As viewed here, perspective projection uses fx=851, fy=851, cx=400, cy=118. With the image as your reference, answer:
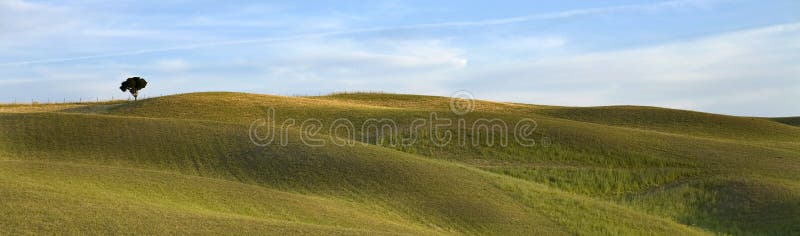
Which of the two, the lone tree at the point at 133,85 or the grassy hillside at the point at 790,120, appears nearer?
the grassy hillside at the point at 790,120

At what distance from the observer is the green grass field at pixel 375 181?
65.6 feet

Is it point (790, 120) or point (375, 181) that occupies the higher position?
point (790, 120)

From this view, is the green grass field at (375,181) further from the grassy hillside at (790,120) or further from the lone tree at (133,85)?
the lone tree at (133,85)

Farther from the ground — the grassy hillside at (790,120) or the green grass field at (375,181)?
the grassy hillside at (790,120)

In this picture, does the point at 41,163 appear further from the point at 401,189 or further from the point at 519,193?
the point at 519,193

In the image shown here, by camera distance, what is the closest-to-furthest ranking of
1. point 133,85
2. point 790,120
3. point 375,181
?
point 375,181 < point 790,120 < point 133,85

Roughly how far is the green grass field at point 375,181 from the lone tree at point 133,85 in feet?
128

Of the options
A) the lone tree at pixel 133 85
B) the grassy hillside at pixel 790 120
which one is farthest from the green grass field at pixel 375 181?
the lone tree at pixel 133 85

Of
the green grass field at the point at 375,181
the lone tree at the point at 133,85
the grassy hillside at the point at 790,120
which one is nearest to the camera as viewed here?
the green grass field at the point at 375,181

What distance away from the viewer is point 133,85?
8281 cm

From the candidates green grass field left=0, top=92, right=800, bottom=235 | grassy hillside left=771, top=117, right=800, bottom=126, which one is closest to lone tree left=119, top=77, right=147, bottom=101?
green grass field left=0, top=92, right=800, bottom=235

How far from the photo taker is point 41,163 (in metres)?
25.7

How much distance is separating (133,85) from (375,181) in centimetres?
6104

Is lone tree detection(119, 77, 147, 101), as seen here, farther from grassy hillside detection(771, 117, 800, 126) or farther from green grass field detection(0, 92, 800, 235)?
grassy hillside detection(771, 117, 800, 126)
